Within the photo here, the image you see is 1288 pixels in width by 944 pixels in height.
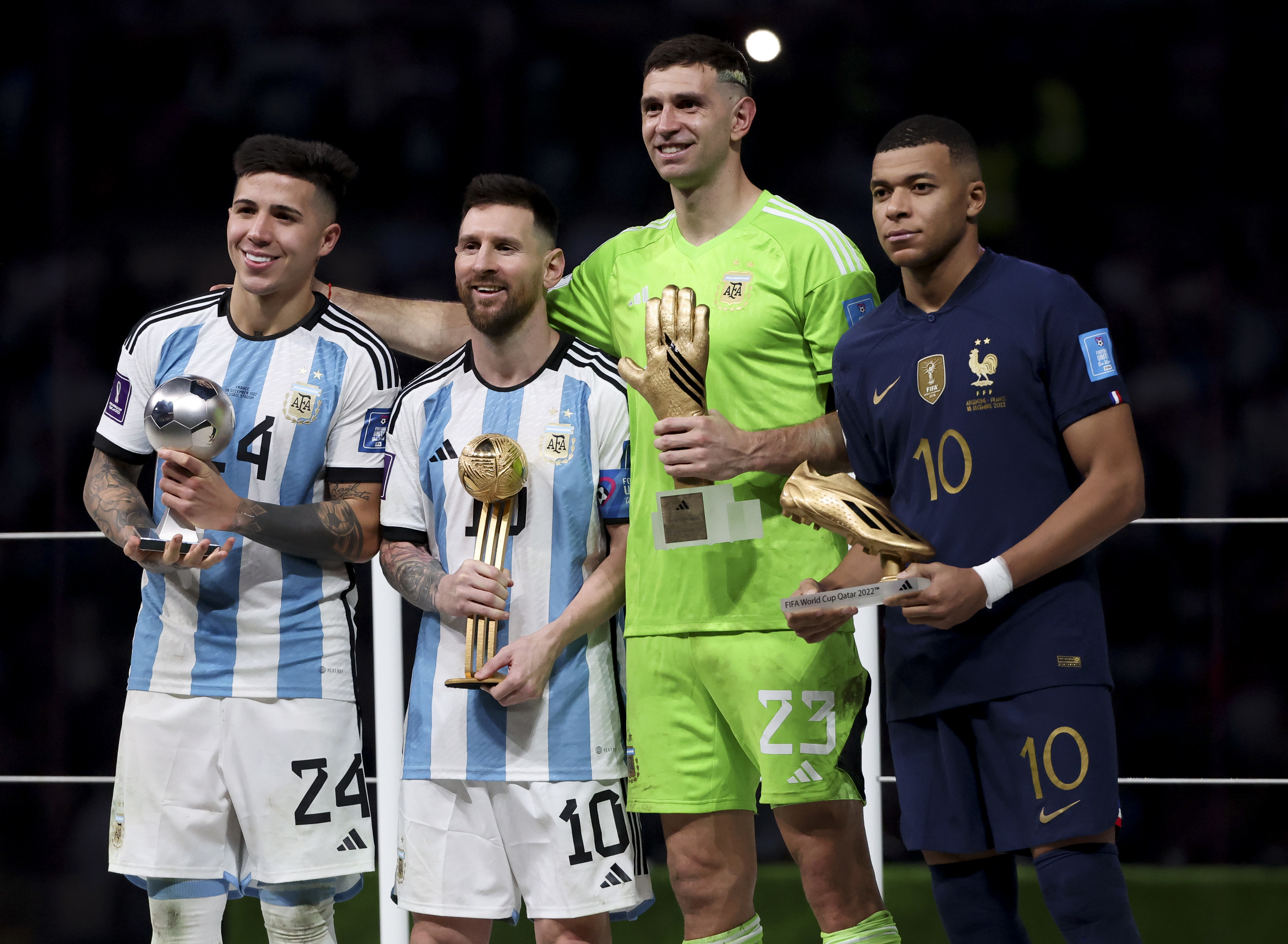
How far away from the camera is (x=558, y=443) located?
2449mm

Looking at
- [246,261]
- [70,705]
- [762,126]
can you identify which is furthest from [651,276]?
[70,705]

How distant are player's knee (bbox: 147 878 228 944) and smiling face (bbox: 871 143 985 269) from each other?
5.50ft

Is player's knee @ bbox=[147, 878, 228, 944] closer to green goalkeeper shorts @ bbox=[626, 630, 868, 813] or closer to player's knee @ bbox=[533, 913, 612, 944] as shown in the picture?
player's knee @ bbox=[533, 913, 612, 944]

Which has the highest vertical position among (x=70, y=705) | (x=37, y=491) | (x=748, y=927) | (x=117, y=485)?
(x=37, y=491)

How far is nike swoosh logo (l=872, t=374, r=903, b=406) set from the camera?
2201 mm

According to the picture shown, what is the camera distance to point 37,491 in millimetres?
4477

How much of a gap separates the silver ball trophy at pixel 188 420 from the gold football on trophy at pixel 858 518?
0.97m

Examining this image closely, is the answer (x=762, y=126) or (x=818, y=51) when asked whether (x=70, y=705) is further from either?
(x=818, y=51)

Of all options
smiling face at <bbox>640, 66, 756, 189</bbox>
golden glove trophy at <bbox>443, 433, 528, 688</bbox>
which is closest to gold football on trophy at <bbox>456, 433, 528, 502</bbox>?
golden glove trophy at <bbox>443, 433, 528, 688</bbox>

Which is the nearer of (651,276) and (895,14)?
(651,276)

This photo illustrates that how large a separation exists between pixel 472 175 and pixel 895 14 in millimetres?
1456

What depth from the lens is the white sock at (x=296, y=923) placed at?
2482 millimetres

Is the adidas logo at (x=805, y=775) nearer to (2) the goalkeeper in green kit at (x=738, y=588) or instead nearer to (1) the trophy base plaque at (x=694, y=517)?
(2) the goalkeeper in green kit at (x=738, y=588)

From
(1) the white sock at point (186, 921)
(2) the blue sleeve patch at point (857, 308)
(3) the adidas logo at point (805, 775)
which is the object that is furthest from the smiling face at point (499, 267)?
(1) the white sock at point (186, 921)
